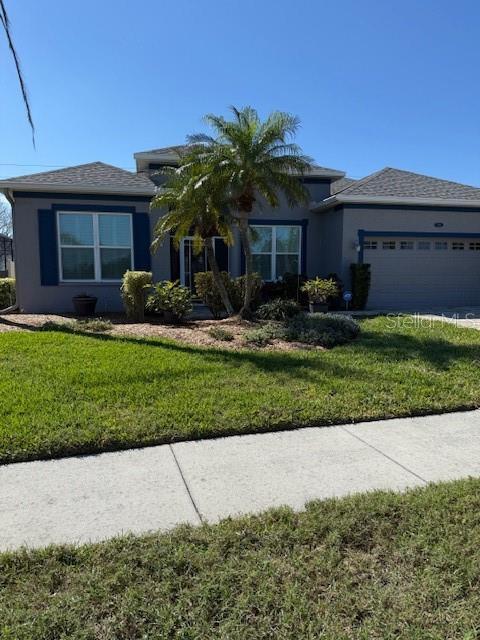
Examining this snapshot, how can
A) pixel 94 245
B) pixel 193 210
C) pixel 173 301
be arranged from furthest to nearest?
pixel 94 245
pixel 173 301
pixel 193 210

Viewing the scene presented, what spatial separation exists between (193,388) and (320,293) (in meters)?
7.98

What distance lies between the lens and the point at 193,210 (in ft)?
35.1

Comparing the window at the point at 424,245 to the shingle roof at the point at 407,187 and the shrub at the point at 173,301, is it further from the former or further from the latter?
the shrub at the point at 173,301

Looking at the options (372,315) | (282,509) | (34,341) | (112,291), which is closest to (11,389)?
(34,341)

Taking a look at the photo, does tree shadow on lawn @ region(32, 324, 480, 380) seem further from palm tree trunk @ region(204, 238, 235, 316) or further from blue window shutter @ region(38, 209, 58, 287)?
blue window shutter @ region(38, 209, 58, 287)

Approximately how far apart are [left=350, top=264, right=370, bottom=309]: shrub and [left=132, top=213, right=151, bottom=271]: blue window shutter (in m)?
6.35

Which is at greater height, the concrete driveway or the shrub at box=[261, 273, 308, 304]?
the shrub at box=[261, 273, 308, 304]

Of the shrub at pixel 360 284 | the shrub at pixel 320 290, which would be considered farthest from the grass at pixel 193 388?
the shrub at pixel 360 284

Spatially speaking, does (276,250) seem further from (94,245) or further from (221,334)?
(221,334)

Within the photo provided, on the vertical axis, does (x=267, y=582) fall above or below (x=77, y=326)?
below

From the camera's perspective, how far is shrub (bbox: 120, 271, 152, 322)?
11297 mm

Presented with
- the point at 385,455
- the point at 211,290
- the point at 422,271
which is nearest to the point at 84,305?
the point at 211,290

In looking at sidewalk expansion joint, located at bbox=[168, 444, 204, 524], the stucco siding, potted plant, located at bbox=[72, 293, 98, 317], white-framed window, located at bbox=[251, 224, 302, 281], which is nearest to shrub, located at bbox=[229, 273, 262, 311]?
white-framed window, located at bbox=[251, 224, 302, 281]

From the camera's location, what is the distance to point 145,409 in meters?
4.95
